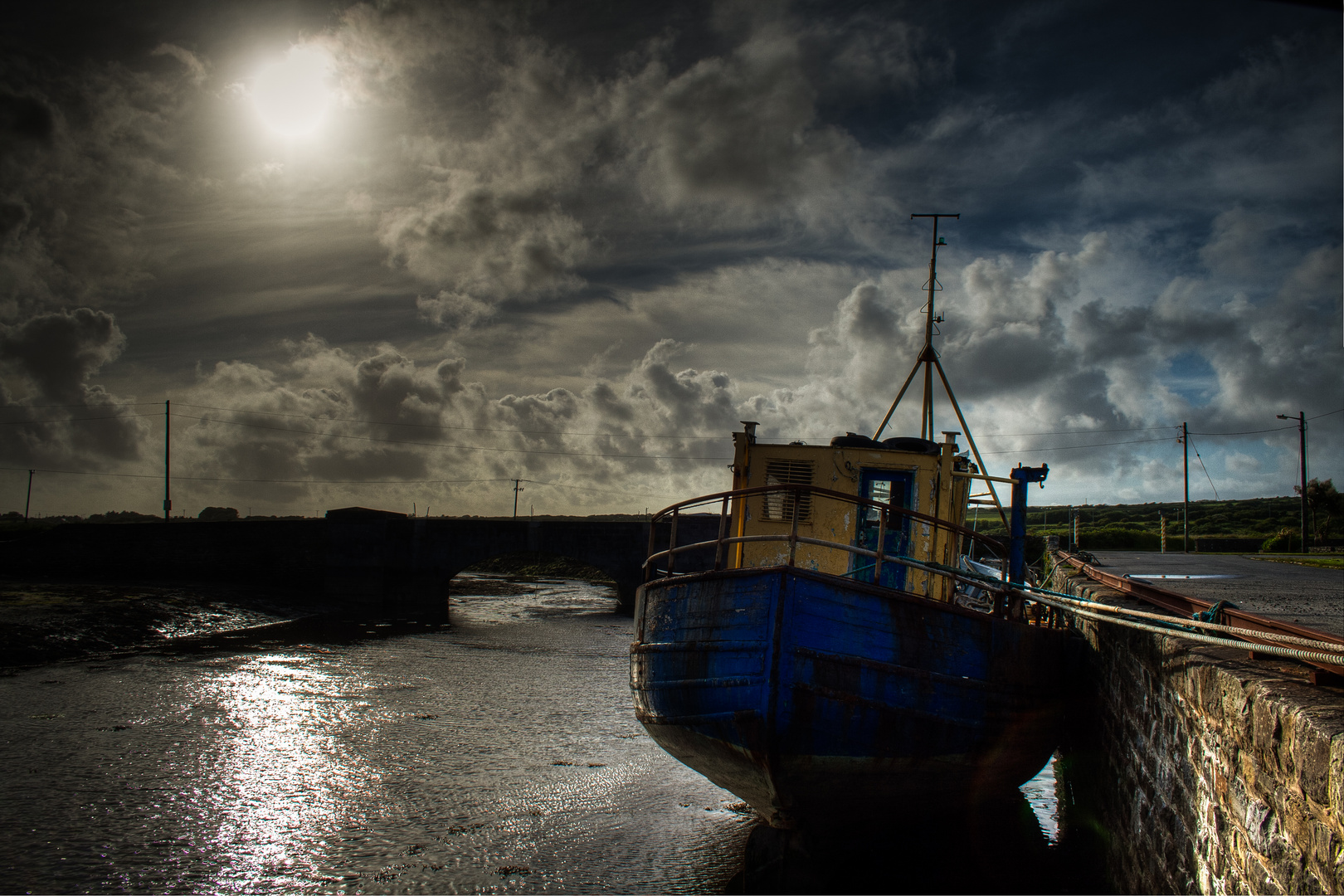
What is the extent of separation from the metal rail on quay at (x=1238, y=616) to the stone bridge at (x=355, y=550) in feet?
75.2

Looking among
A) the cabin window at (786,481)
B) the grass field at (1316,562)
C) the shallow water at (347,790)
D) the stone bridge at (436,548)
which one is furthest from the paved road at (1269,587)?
the stone bridge at (436,548)

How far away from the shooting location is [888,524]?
8195 mm

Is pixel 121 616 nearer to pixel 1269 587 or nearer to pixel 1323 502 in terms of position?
pixel 1269 587

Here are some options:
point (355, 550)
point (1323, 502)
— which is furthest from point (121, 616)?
point (1323, 502)

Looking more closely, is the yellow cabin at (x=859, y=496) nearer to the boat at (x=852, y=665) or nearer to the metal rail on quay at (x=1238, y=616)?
the boat at (x=852, y=665)

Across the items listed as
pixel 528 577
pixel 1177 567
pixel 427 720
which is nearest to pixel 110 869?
pixel 427 720

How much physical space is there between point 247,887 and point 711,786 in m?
5.34

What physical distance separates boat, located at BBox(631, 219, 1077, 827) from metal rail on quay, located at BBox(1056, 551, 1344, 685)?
54.1 inches

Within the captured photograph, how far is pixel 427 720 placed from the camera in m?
13.3

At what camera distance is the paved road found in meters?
10.9

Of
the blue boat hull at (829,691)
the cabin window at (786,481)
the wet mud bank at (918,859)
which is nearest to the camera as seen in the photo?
the blue boat hull at (829,691)

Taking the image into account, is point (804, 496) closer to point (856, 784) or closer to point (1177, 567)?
point (856, 784)

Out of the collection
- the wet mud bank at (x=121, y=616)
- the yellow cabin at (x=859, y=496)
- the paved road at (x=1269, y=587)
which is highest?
the yellow cabin at (x=859, y=496)

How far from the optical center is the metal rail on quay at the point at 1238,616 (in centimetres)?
373
